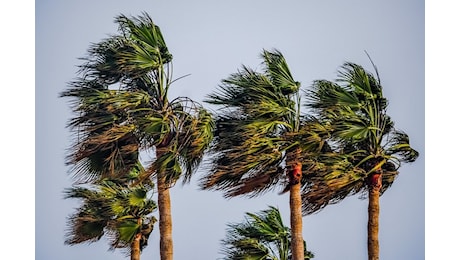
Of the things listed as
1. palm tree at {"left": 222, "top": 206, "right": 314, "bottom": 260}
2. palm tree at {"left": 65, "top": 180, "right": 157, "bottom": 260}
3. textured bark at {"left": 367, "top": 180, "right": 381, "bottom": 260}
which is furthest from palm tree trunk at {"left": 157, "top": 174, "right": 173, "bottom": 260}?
textured bark at {"left": 367, "top": 180, "right": 381, "bottom": 260}

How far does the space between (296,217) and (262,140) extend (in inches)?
46.8

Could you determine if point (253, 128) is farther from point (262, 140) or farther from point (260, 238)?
point (260, 238)

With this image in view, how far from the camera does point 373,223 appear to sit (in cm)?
1448

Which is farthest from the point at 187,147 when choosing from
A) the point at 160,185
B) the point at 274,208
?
the point at 274,208

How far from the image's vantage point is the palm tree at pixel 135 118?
14234mm

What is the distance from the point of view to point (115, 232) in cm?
1694

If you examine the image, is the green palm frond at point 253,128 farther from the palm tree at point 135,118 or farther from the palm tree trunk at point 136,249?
the palm tree trunk at point 136,249

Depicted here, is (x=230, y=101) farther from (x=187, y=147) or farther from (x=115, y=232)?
(x=115, y=232)

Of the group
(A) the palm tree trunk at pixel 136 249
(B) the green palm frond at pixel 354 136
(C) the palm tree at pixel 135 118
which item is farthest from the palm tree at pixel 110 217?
(B) the green palm frond at pixel 354 136

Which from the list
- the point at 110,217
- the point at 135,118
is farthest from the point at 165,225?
the point at 110,217

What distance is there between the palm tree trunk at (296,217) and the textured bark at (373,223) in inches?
37.8

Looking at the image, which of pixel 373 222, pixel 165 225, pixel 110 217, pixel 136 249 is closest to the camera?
pixel 165 225

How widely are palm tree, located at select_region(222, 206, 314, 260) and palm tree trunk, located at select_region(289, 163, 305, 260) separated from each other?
57cm
